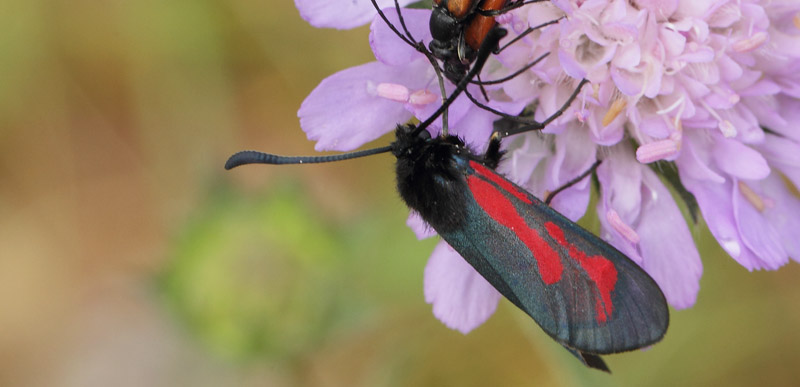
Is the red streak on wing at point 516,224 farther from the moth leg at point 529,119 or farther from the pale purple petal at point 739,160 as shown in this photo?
the pale purple petal at point 739,160

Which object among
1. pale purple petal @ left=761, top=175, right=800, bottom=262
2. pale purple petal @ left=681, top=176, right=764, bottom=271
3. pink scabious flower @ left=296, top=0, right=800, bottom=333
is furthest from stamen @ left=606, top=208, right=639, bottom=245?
pale purple petal @ left=761, top=175, right=800, bottom=262

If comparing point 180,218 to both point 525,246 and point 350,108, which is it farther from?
point 525,246

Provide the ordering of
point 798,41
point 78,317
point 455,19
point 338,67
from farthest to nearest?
point 78,317
point 338,67
point 798,41
point 455,19

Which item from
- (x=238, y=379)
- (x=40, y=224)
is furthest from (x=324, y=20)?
(x=40, y=224)

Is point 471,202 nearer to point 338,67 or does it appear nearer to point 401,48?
point 401,48

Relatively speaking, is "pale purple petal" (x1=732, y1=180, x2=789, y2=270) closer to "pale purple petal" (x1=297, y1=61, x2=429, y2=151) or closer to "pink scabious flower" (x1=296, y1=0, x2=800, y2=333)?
"pink scabious flower" (x1=296, y1=0, x2=800, y2=333)

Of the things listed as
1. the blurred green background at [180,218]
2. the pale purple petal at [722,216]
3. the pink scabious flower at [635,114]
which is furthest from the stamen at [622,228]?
the blurred green background at [180,218]
